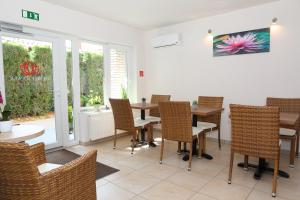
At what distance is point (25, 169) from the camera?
109 centimetres

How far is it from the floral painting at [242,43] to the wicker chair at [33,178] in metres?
3.40

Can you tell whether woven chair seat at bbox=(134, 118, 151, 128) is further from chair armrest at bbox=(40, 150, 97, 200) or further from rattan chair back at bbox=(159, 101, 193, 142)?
chair armrest at bbox=(40, 150, 97, 200)

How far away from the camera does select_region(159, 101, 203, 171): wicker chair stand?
9.06 ft

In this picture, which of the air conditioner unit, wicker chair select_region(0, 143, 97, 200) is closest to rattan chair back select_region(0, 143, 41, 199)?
wicker chair select_region(0, 143, 97, 200)

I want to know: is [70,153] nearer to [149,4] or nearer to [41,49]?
[41,49]

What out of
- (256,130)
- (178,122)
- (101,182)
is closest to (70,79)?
(101,182)

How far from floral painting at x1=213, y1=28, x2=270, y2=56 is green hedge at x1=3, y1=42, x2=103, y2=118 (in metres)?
2.64

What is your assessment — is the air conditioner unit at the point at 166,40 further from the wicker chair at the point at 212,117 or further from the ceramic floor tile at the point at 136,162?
the ceramic floor tile at the point at 136,162

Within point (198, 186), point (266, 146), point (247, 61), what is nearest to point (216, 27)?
point (247, 61)

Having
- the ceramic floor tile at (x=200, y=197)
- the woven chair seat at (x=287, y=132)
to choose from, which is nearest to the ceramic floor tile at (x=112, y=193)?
the ceramic floor tile at (x=200, y=197)

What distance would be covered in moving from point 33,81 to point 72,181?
2702mm

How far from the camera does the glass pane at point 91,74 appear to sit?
13.7 feet

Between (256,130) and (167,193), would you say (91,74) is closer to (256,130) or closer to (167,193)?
(167,193)

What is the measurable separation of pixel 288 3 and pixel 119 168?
3.61 meters
